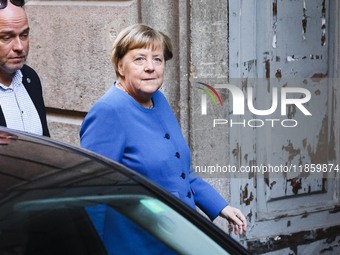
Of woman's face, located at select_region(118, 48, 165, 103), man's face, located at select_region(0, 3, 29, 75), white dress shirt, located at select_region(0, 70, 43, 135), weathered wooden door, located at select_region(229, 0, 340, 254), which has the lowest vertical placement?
weathered wooden door, located at select_region(229, 0, 340, 254)

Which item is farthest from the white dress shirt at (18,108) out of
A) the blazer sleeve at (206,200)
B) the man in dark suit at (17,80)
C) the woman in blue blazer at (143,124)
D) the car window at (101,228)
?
the car window at (101,228)

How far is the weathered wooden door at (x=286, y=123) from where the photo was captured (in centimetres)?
676

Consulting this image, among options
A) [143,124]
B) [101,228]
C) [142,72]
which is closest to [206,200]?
[143,124]

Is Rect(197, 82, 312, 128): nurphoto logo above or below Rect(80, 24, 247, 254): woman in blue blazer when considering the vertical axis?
below

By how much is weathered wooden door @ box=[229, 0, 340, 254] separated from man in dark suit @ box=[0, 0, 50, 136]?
83.3 inches

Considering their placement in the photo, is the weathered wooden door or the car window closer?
the car window

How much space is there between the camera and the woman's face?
178 inches

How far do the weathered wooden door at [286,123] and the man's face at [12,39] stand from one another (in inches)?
83.4

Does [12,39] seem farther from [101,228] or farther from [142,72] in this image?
[101,228]

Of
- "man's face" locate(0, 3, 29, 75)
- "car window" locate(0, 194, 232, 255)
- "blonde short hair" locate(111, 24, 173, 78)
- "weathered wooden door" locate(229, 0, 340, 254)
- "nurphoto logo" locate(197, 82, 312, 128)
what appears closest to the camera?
"car window" locate(0, 194, 232, 255)

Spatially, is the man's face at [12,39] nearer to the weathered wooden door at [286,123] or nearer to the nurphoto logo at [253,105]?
the nurphoto logo at [253,105]

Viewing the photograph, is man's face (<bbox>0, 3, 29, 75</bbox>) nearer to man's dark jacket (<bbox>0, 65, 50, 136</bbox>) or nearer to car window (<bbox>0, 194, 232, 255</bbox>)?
man's dark jacket (<bbox>0, 65, 50, 136</bbox>)

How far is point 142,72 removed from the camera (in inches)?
178

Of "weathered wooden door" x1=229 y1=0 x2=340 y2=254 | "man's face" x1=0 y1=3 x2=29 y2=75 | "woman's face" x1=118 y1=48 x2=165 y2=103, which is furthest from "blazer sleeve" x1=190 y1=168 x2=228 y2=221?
"weathered wooden door" x1=229 y1=0 x2=340 y2=254
